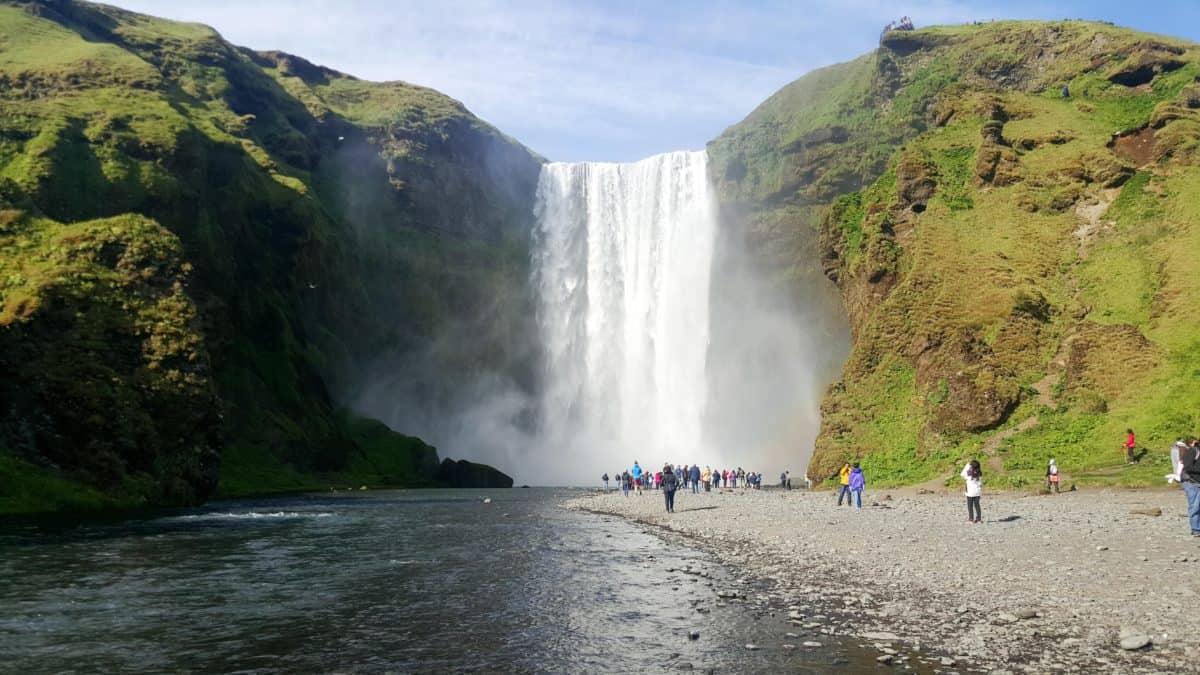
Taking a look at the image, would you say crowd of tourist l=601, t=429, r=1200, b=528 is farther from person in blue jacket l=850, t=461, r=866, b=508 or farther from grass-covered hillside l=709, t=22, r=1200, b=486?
grass-covered hillside l=709, t=22, r=1200, b=486

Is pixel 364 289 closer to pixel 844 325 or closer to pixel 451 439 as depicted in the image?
pixel 451 439

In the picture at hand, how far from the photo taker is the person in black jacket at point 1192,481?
19719mm

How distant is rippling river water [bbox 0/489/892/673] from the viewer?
1274cm

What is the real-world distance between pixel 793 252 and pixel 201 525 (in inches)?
2920

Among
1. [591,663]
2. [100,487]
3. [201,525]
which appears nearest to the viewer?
[591,663]

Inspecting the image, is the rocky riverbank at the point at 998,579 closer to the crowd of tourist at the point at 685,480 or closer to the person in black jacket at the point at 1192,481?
the person in black jacket at the point at 1192,481

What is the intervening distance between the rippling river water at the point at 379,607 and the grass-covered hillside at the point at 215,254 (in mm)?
25236

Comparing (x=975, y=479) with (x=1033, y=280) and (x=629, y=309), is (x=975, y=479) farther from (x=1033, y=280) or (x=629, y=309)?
(x=629, y=309)

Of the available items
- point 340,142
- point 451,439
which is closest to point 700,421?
point 451,439

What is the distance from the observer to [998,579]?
1678cm

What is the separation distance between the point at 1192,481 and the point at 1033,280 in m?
32.4

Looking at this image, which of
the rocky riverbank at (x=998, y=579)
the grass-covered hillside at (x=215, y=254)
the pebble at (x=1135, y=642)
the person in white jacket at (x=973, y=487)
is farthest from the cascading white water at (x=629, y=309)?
the pebble at (x=1135, y=642)

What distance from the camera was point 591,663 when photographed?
40.7 ft

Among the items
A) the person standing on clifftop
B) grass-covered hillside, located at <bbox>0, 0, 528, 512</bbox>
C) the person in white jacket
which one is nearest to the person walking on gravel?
the person standing on clifftop
